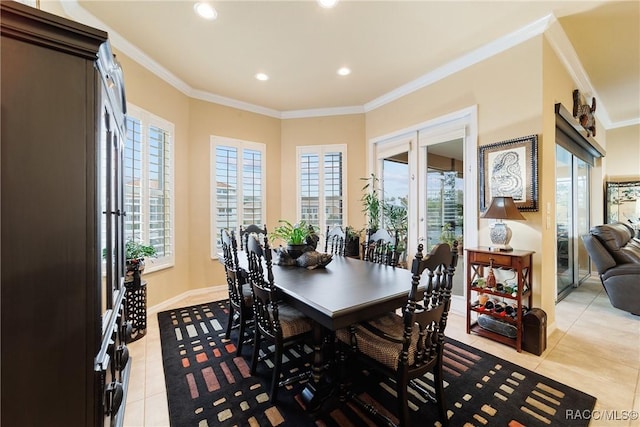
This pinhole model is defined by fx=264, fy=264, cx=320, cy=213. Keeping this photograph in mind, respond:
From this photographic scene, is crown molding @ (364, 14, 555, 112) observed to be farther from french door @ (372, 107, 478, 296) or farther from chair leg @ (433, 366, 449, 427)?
chair leg @ (433, 366, 449, 427)

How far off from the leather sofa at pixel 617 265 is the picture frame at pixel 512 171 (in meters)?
1.91

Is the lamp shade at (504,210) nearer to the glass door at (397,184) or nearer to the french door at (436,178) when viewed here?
the french door at (436,178)

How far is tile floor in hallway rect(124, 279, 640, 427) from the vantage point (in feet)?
5.79

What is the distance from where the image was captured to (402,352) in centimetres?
142

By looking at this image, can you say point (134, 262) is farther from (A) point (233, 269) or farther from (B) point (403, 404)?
(B) point (403, 404)

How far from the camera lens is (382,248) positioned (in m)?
2.75

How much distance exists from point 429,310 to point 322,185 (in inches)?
142

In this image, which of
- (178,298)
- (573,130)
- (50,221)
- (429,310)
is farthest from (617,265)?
(178,298)

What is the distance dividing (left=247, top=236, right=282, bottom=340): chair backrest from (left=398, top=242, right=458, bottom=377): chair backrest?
2.75ft

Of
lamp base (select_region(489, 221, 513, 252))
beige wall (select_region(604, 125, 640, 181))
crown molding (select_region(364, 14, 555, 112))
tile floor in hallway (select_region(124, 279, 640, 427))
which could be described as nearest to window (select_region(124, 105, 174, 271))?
tile floor in hallway (select_region(124, 279, 640, 427))

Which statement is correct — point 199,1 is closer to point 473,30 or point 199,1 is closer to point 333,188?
point 473,30

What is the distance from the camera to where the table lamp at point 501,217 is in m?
2.51

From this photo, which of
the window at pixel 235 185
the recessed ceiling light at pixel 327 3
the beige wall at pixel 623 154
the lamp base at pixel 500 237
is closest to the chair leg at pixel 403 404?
the lamp base at pixel 500 237

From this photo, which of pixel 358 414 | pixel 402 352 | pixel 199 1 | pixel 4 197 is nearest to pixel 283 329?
pixel 358 414
